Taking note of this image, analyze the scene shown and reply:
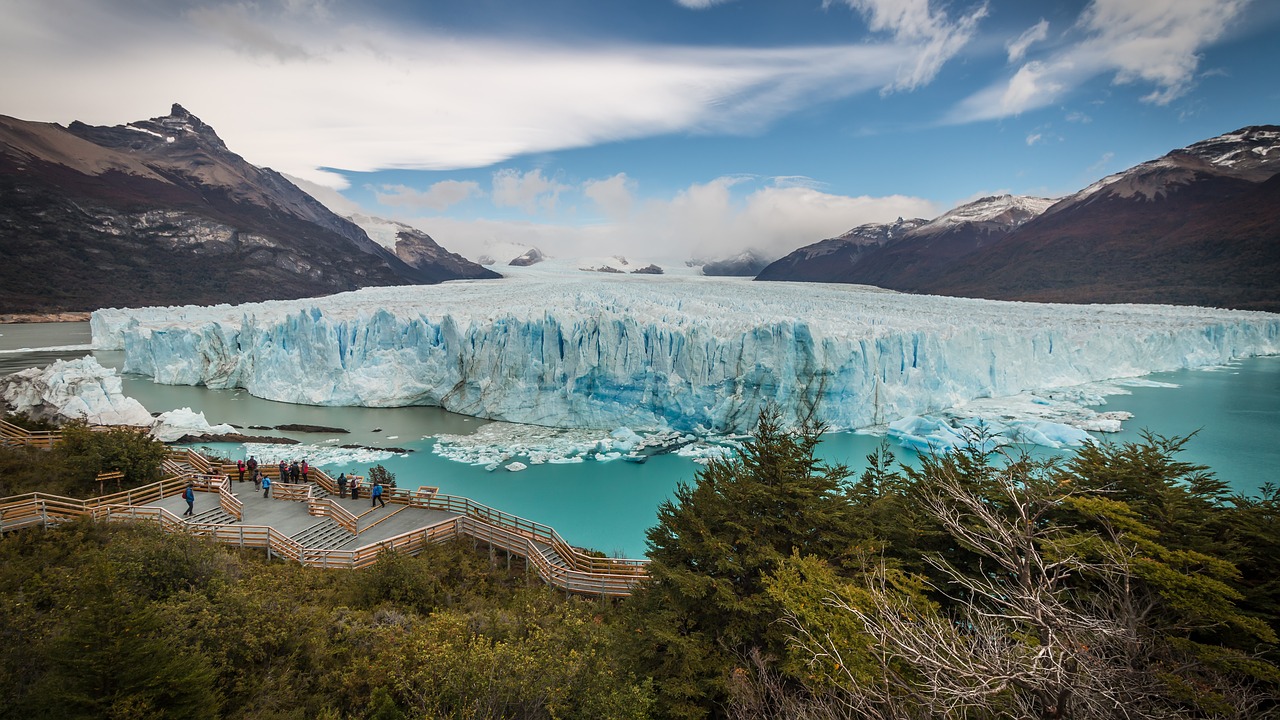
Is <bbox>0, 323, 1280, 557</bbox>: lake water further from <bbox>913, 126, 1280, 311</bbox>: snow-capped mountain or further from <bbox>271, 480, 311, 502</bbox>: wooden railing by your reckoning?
<bbox>913, 126, 1280, 311</bbox>: snow-capped mountain

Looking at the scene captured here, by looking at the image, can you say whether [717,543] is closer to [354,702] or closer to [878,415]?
[354,702]

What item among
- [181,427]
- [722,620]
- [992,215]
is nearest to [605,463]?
[722,620]

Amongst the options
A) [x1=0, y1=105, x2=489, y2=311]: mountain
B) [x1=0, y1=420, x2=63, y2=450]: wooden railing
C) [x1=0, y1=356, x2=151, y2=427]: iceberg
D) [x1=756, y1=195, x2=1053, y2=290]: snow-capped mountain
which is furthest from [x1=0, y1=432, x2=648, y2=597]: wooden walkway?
[x1=756, y1=195, x2=1053, y2=290]: snow-capped mountain

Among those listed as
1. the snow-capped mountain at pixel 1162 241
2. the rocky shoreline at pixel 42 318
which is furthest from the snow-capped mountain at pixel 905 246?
the rocky shoreline at pixel 42 318

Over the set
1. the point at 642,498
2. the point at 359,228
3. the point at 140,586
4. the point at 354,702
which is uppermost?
the point at 359,228

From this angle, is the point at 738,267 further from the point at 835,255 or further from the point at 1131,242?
the point at 1131,242

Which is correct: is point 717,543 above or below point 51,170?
below

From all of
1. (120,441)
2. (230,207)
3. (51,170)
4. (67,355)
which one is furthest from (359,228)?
(120,441)
